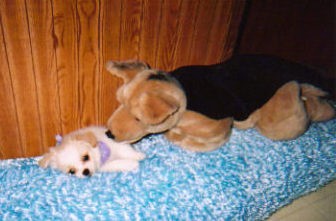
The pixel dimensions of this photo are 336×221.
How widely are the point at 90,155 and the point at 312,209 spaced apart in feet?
4.38

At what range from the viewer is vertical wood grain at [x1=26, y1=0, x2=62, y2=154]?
0.99 m

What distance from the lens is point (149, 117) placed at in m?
1.01

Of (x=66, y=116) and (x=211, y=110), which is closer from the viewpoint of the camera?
(x=211, y=110)

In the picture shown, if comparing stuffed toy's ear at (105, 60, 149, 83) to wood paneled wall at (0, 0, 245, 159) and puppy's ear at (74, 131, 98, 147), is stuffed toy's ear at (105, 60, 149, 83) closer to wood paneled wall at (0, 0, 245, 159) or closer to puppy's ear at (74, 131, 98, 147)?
wood paneled wall at (0, 0, 245, 159)

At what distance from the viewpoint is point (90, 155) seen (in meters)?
1.22

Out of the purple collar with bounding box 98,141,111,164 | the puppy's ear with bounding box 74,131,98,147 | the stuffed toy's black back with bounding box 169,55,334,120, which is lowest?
the purple collar with bounding box 98,141,111,164

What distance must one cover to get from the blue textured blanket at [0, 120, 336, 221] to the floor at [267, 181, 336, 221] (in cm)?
9

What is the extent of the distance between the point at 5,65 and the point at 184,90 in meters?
0.71

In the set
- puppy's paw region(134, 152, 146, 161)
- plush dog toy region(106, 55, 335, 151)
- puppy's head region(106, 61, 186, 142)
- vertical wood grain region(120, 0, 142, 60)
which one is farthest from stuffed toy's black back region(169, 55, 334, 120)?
puppy's paw region(134, 152, 146, 161)

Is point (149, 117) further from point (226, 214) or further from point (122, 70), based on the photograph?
point (226, 214)

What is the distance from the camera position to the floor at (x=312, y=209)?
1.58 meters

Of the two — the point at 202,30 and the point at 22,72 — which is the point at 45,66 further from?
the point at 202,30

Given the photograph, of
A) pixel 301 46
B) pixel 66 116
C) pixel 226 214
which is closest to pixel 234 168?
pixel 226 214

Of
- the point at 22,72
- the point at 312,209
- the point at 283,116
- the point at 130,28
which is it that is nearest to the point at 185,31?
the point at 130,28
